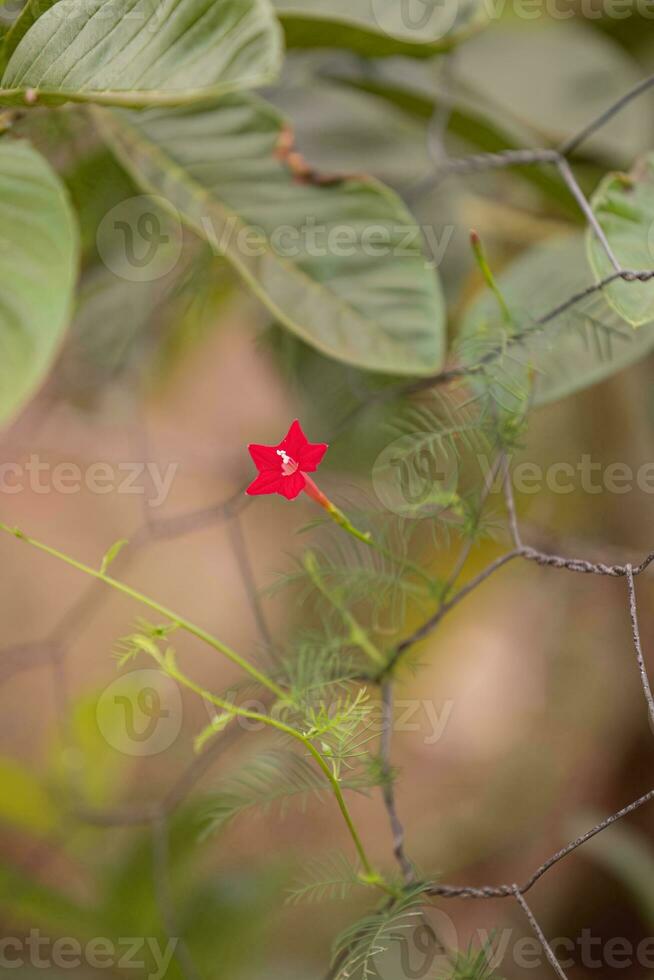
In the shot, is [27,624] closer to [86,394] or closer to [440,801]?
[86,394]

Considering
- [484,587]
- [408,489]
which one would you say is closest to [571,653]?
[484,587]

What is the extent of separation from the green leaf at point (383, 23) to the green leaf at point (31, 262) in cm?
18

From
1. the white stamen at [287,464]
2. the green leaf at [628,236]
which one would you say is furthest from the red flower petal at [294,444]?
the green leaf at [628,236]

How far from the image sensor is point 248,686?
1.39 feet

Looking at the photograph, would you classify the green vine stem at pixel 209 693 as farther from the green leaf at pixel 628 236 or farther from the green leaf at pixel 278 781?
the green leaf at pixel 628 236

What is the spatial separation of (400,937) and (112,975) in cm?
41

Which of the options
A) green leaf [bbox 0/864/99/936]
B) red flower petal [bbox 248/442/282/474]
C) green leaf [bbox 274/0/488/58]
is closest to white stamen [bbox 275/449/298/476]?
red flower petal [bbox 248/442/282/474]

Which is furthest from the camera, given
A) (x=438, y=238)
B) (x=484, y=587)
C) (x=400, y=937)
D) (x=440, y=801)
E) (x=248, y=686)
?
(x=440, y=801)

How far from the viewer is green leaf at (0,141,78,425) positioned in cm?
38

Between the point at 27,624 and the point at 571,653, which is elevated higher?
the point at 27,624

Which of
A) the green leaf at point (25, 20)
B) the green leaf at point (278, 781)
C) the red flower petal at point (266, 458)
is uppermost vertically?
the green leaf at point (25, 20)

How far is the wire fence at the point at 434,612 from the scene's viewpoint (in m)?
0.27

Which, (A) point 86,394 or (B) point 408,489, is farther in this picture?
(A) point 86,394

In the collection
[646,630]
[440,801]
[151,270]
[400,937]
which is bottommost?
[440,801]
